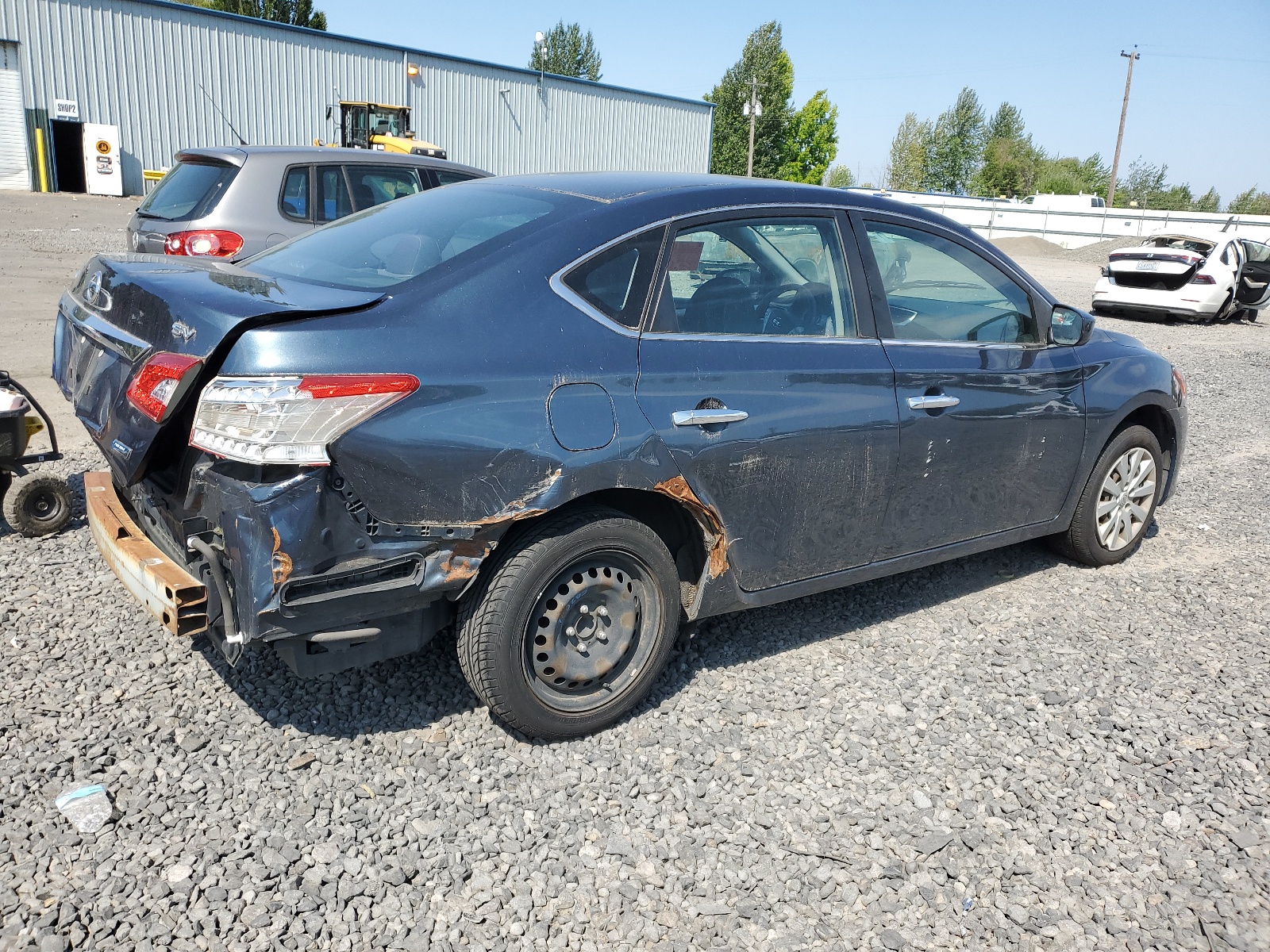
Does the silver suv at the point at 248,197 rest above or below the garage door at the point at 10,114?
below

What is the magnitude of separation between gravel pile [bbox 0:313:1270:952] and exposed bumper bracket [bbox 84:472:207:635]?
1.65ft

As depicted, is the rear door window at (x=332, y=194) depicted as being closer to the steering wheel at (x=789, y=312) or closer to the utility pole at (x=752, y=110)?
the steering wheel at (x=789, y=312)

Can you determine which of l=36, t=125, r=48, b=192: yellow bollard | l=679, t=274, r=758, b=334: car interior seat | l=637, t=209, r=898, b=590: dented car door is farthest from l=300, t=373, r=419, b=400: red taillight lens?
l=36, t=125, r=48, b=192: yellow bollard

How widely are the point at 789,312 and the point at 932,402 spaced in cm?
71

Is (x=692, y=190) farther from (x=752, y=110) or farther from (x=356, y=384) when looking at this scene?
(x=752, y=110)

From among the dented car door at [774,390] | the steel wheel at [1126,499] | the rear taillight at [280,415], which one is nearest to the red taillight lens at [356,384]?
the rear taillight at [280,415]

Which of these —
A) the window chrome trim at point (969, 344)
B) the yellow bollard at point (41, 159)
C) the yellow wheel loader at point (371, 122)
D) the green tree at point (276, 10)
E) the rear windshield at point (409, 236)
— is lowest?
the window chrome trim at point (969, 344)

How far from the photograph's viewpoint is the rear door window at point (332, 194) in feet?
27.3

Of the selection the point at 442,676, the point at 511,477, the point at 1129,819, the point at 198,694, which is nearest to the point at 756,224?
the point at 511,477

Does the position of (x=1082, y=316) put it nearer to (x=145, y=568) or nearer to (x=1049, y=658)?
(x=1049, y=658)

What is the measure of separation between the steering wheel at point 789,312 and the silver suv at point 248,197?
4.94m

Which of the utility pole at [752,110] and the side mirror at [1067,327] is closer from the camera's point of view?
the side mirror at [1067,327]

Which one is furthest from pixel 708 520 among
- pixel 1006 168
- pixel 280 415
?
pixel 1006 168

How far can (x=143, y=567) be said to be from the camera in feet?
9.64
